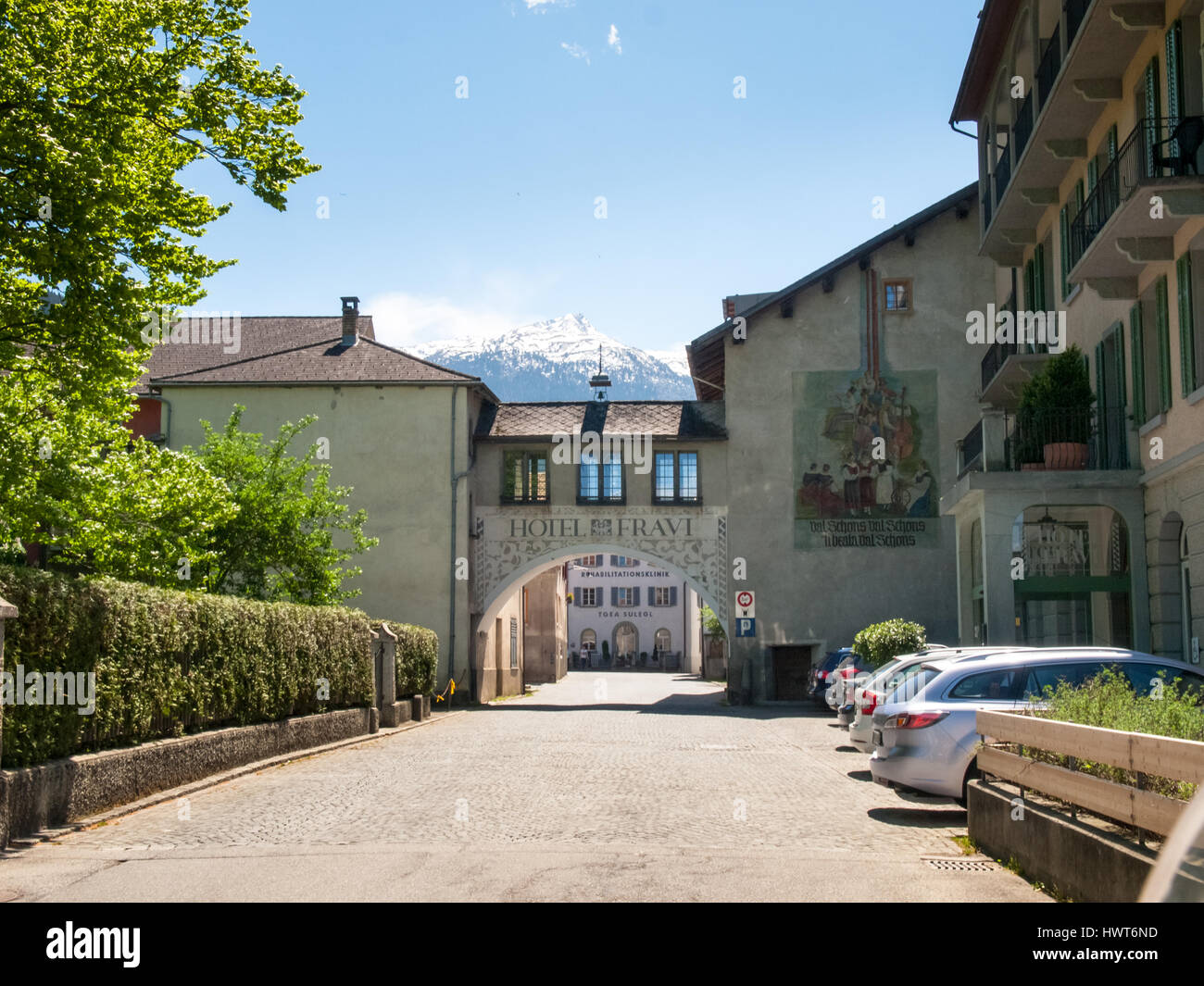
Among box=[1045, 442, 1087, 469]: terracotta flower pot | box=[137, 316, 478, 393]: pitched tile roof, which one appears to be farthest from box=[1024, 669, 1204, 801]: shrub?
box=[137, 316, 478, 393]: pitched tile roof

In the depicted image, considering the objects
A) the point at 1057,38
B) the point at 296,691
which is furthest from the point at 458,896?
the point at 1057,38

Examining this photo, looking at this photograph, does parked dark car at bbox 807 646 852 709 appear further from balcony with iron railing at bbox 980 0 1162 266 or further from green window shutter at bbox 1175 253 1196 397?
green window shutter at bbox 1175 253 1196 397

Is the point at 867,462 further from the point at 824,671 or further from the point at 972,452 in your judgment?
the point at 972,452

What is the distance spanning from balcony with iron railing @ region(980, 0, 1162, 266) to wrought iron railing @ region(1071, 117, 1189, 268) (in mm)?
1559

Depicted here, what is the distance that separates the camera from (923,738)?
12266 millimetres

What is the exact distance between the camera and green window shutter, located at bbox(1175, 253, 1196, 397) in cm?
1769

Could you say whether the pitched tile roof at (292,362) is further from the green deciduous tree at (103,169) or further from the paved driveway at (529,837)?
the green deciduous tree at (103,169)

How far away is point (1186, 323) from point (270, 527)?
20259 mm

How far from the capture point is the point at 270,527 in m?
30.3

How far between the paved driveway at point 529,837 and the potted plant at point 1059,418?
6.20 m

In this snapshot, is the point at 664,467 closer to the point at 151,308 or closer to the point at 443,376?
the point at 443,376

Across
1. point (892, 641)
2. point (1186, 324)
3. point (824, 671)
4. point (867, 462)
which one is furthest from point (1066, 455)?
point (867, 462)
